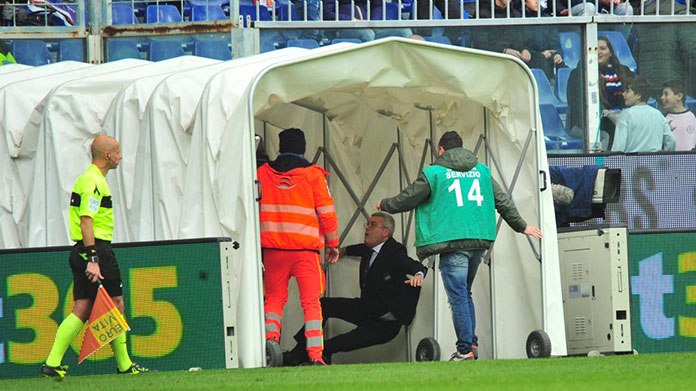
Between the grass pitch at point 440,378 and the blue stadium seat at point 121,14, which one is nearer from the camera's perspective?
the grass pitch at point 440,378

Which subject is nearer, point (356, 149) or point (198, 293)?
point (198, 293)

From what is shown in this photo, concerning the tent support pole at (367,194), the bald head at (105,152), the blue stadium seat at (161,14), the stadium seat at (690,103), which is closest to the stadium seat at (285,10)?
the blue stadium seat at (161,14)

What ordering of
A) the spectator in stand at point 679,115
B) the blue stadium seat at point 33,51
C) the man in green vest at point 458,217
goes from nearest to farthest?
the man in green vest at point 458,217 < the spectator in stand at point 679,115 < the blue stadium seat at point 33,51

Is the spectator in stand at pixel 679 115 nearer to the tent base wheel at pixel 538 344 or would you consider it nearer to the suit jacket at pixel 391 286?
the suit jacket at pixel 391 286

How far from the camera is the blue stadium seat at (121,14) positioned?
56.3ft

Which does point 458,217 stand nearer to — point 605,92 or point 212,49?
point 605,92

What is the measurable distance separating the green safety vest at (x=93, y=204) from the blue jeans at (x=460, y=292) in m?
2.87

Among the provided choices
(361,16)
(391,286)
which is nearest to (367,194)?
(391,286)

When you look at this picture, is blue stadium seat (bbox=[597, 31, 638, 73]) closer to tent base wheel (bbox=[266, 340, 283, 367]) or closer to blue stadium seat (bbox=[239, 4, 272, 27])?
blue stadium seat (bbox=[239, 4, 272, 27])

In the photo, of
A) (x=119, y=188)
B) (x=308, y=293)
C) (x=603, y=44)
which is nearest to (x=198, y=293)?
(x=308, y=293)

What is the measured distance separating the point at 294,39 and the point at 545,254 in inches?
240

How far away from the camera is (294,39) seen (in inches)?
650

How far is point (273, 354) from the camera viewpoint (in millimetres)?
10711

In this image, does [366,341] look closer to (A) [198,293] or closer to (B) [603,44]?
(A) [198,293]
